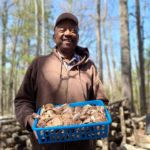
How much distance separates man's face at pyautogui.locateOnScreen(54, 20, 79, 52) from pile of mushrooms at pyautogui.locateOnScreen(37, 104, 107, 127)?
0.50 m

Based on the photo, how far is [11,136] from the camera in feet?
31.9

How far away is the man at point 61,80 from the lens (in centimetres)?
258

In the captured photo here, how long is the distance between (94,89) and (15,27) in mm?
25143

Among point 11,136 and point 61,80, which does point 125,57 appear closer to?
point 11,136

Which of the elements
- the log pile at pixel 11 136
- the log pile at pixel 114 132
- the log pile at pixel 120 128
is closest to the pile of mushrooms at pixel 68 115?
the log pile at pixel 114 132

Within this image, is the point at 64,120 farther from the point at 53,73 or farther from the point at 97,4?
the point at 97,4

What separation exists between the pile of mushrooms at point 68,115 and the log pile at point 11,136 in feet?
23.8

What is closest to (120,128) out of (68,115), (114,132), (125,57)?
(114,132)

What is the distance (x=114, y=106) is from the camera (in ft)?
29.3

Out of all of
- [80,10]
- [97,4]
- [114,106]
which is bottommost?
[114,106]

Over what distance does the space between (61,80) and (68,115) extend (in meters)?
0.37

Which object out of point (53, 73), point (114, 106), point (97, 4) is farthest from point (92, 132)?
point (97, 4)

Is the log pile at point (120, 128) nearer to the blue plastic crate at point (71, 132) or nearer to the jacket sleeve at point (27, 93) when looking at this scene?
the jacket sleeve at point (27, 93)

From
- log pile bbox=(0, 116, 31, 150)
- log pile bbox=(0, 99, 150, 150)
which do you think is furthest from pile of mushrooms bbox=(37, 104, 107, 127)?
log pile bbox=(0, 116, 31, 150)
